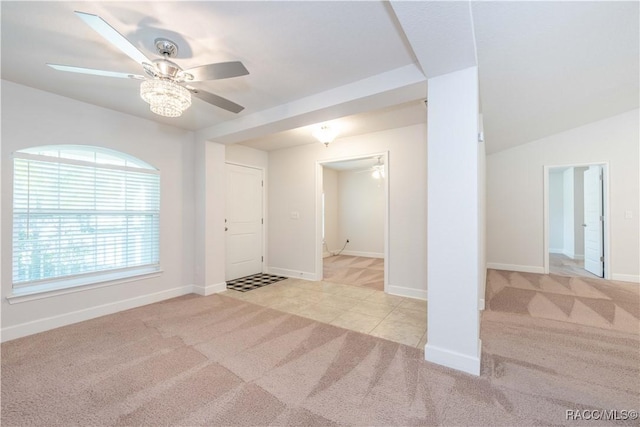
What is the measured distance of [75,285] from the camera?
9.20 ft

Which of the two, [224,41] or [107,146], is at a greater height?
[224,41]

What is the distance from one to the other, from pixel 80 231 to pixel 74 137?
1021 mm

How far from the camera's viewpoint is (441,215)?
204cm

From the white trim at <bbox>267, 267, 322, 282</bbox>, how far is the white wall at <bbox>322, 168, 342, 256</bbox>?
222 cm

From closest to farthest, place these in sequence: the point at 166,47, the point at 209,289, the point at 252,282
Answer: the point at 166,47 < the point at 209,289 < the point at 252,282

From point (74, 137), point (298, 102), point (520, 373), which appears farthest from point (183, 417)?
point (74, 137)

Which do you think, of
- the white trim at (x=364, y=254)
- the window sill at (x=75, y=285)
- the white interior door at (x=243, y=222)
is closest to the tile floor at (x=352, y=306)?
the white interior door at (x=243, y=222)

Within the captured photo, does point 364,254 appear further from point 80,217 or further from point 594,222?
point 80,217

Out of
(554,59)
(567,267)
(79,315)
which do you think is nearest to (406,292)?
(554,59)

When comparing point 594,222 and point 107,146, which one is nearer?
point 107,146

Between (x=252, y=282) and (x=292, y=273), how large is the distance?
758mm

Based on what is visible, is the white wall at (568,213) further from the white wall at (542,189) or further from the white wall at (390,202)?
the white wall at (390,202)

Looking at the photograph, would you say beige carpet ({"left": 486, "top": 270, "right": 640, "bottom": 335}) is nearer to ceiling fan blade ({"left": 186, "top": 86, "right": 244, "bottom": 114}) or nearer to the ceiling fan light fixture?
ceiling fan blade ({"left": 186, "top": 86, "right": 244, "bottom": 114})

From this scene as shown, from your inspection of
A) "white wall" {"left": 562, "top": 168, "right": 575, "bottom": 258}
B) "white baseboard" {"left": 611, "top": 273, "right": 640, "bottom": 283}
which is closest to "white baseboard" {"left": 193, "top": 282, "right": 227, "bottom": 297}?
"white baseboard" {"left": 611, "top": 273, "right": 640, "bottom": 283}
